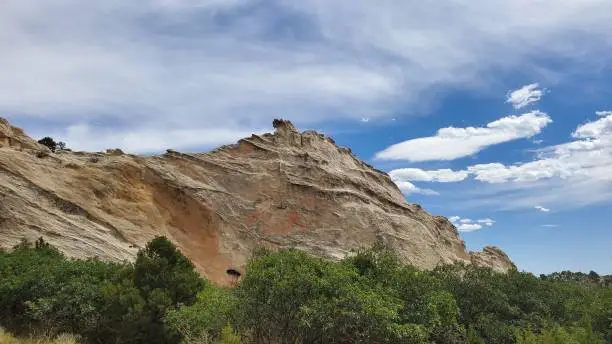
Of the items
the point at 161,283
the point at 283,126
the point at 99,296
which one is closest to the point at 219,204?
the point at 283,126

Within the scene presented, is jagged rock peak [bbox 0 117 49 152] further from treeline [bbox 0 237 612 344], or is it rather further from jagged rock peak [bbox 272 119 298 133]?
jagged rock peak [bbox 272 119 298 133]

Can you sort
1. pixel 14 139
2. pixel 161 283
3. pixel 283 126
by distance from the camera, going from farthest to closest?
pixel 283 126, pixel 14 139, pixel 161 283

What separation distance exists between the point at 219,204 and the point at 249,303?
33186mm

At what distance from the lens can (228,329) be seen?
Answer: 489 inches

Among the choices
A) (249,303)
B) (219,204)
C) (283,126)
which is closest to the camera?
(249,303)

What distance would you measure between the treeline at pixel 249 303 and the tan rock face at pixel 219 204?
8.47 metres

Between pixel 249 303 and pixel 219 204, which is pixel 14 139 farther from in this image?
pixel 249 303

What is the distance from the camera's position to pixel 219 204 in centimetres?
4906

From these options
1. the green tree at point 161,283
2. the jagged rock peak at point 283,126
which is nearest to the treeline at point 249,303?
the green tree at point 161,283

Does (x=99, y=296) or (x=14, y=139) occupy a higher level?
(x=14, y=139)

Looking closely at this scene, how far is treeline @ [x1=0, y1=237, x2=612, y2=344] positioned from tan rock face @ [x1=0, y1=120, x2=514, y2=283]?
27.8ft

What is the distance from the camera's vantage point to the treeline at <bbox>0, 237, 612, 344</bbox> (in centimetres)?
1583

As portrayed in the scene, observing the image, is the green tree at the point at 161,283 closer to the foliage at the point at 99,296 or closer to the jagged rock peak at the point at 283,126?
the foliage at the point at 99,296

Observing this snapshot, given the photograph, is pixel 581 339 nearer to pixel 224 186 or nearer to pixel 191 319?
pixel 191 319
